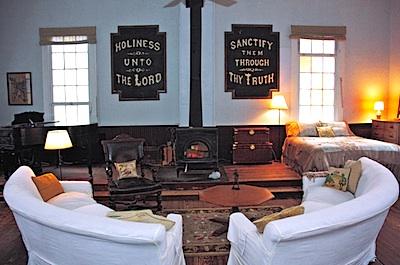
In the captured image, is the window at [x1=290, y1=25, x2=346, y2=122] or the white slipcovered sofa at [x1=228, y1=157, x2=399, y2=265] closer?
the white slipcovered sofa at [x1=228, y1=157, x2=399, y2=265]

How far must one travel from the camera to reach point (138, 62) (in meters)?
7.94

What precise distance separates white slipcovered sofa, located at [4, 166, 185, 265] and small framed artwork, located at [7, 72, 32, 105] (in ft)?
16.9

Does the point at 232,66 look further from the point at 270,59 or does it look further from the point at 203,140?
the point at 203,140

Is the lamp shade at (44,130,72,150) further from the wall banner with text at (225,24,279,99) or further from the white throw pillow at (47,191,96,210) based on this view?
the wall banner with text at (225,24,279,99)

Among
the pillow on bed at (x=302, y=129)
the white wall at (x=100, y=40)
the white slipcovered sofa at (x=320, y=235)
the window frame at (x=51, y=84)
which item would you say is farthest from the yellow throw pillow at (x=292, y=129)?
the white slipcovered sofa at (x=320, y=235)

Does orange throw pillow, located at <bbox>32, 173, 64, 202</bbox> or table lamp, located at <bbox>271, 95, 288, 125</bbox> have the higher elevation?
table lamp, located at <bbox>271, 95, 288, 125</bbox>

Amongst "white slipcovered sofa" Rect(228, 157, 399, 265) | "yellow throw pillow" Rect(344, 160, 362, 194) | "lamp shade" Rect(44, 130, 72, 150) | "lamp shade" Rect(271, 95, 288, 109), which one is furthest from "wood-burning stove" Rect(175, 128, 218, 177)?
"white slipcovered sofa" Rect(228, 157, 399, 265)

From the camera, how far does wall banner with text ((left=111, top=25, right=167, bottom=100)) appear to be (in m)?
7.88

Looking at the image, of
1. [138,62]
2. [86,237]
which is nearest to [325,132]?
[138,62]

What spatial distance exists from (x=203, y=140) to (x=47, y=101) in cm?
334

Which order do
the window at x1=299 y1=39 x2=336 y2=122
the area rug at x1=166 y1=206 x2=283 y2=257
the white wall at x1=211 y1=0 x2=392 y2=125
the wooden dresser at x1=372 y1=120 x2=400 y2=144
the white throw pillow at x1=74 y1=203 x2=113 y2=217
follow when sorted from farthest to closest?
the window at x1=299 y1=39 x2=336 y2=122, the white wall at x1=211 y1=0 x2=392 y2=125, the wooden dresser at x1=372 y1=120 x2=400 y2=144, the area rug at x1=166 y1=206 x2=283 y2=257, the white throw pillow at x1=74 y1=203 x2=113 y2=217

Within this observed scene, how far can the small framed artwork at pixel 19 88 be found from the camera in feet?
26.3

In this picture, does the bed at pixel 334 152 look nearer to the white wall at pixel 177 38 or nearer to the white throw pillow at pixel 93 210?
the white wall at pixel 177 38

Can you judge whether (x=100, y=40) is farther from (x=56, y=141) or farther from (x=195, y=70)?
(x=56, y=141)
